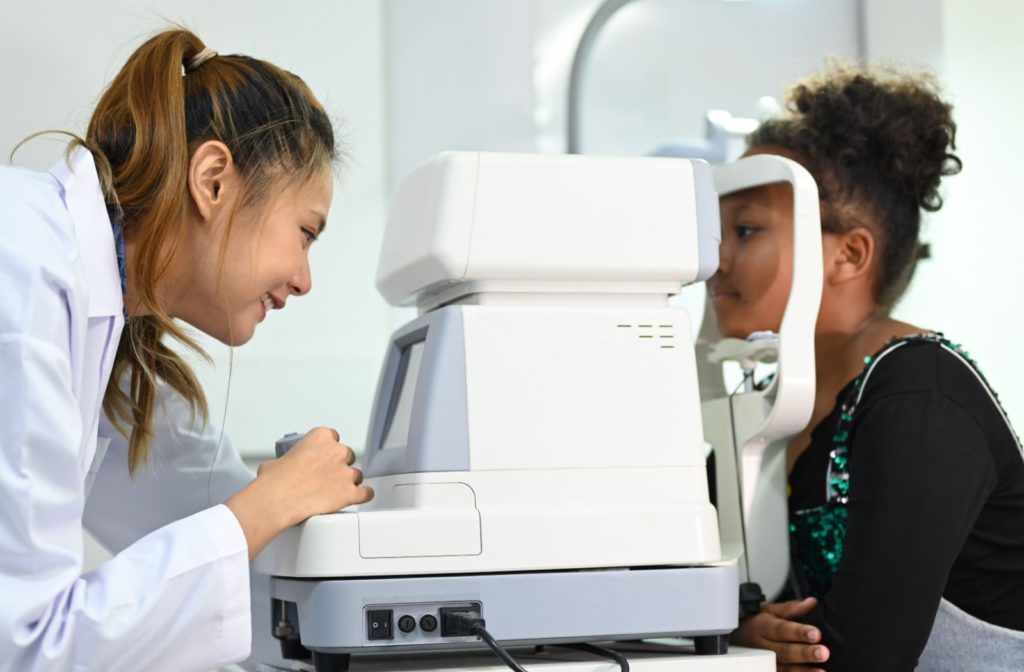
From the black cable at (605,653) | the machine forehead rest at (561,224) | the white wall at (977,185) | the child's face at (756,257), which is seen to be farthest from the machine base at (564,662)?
the white wall at (977,185)

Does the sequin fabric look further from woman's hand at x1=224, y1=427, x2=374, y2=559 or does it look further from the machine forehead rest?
woman's hand at x1=224, y1=427, x2=374, y2=559

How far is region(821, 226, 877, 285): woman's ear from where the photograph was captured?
1.51 meters

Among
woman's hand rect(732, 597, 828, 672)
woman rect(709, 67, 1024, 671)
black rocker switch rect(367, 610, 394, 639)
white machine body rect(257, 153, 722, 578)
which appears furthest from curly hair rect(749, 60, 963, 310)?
black rocker switch rect(367, 610, 394, 639)

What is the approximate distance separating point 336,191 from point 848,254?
34.5 inches

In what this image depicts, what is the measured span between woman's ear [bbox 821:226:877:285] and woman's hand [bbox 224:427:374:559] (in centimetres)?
73

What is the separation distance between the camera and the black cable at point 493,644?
38.5 inches

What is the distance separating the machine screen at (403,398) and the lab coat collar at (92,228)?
1.02 ft

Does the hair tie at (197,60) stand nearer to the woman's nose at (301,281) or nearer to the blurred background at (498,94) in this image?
the woman's nose at (301,281)

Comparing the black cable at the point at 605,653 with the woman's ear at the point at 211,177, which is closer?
the black cable at the point at 605,653

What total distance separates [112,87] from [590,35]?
0.95 meters

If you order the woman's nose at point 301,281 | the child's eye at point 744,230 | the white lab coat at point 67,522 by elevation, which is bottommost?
the white lab coat at point 67,522

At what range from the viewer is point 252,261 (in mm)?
1169

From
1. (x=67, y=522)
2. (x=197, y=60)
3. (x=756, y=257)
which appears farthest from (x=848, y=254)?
(x=67, y=522)

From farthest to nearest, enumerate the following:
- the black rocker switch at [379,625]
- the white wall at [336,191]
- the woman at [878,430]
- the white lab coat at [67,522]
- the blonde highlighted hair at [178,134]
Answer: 1. the white wall at [336,191]
2. the woman at [878,430]
3. the blonde highlighted hair at [178,134]
4. the black rocker switch at [379,625]
5. the white lab coat at [67,522]
